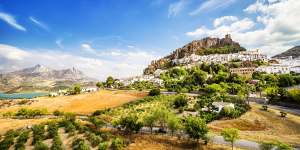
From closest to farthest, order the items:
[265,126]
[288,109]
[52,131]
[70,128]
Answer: [52,131], [70,128], [265,126], [288,109]

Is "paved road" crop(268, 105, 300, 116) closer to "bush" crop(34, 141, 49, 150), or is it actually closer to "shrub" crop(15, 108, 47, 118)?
"bush" crop(34, 141, 49, 150)

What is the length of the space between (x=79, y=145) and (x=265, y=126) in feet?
128

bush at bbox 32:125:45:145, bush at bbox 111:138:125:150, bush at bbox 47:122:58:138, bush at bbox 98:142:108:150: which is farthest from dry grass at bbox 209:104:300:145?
bush at bbox 32:125:45:145

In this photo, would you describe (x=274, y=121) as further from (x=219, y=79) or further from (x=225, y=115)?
(x=219, y=79)

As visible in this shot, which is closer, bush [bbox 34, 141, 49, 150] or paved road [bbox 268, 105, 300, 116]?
bush [bbox 34, 141, 49, 150]

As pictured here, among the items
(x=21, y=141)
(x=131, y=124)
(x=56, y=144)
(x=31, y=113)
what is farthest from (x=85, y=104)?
(x=56, y=144)

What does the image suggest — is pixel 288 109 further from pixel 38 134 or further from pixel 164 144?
pixel 38 134

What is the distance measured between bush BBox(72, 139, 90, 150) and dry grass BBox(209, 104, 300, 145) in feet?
83.7

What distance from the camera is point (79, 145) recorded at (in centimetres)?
3769

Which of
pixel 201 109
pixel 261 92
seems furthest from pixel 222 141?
pixel 261 92

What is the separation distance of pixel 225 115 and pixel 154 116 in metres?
21.5

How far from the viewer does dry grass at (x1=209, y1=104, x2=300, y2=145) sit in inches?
1708

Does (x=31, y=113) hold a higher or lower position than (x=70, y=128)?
lower

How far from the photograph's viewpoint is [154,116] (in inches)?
1806
